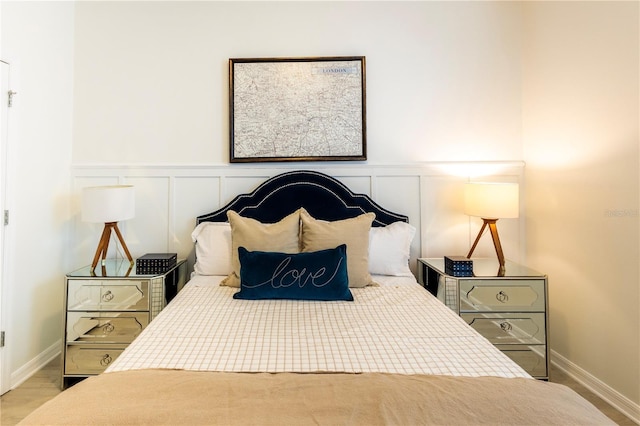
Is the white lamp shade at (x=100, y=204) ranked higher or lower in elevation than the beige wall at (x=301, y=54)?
lower

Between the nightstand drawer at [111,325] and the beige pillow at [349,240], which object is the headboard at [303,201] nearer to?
the beige pillow at [349,240]

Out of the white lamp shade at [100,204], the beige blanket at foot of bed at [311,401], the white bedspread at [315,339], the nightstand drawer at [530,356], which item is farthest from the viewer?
the white lamp shade at [100,204]

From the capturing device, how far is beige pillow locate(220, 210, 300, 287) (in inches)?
82.2

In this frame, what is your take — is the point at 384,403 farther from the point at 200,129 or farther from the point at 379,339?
the point at 200,129

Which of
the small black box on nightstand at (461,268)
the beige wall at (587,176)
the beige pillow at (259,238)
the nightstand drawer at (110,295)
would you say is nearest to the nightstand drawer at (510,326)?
the small black box on nightstand at (461,268)

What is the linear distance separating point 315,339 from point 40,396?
1.87 meters

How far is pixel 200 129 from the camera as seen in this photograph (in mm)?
2697

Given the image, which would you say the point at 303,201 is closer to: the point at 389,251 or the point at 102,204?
the point at 389,251

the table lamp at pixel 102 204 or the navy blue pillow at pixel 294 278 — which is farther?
the table lamp at pixel 102 204

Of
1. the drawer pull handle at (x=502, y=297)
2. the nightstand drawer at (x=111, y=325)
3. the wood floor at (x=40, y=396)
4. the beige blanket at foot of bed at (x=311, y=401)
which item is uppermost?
the drawer pull handle at (x=502, y=297)

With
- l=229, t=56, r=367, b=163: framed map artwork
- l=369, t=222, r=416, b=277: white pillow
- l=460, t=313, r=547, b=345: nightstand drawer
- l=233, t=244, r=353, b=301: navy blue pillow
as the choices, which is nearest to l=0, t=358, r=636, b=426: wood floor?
l=460, t=313, r=547, b=345: nightstand drawer

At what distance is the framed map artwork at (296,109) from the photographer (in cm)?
265

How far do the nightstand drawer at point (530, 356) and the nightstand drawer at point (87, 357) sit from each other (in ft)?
7.84

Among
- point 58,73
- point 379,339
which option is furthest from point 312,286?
point 58,73
